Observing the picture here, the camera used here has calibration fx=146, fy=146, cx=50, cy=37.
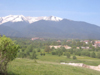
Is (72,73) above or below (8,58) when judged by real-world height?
below

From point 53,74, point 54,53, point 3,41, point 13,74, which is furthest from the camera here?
point 54,53

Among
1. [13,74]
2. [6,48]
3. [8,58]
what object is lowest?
[13,74]

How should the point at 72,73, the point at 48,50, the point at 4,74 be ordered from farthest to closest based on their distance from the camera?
the point at 48,50 → the point at 72,73 → the point at 4,74

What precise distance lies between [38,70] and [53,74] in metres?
1.76

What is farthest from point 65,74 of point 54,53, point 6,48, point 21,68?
point 54,53

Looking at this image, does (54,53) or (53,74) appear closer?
(53,74)

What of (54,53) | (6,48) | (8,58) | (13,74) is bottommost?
(54,53)

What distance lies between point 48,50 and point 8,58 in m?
67.6

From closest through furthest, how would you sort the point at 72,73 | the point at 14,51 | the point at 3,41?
the point at 3,41 < the point at 14,51 < the point at 72,73

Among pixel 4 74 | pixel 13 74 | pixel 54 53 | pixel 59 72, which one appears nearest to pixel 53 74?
pixel 59 72

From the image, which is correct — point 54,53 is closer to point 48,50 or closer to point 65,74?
point 48,50

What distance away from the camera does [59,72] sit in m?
17.0

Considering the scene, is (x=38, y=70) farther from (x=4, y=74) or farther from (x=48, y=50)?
(x=48, y=50)

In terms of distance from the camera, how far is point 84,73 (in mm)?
18984
